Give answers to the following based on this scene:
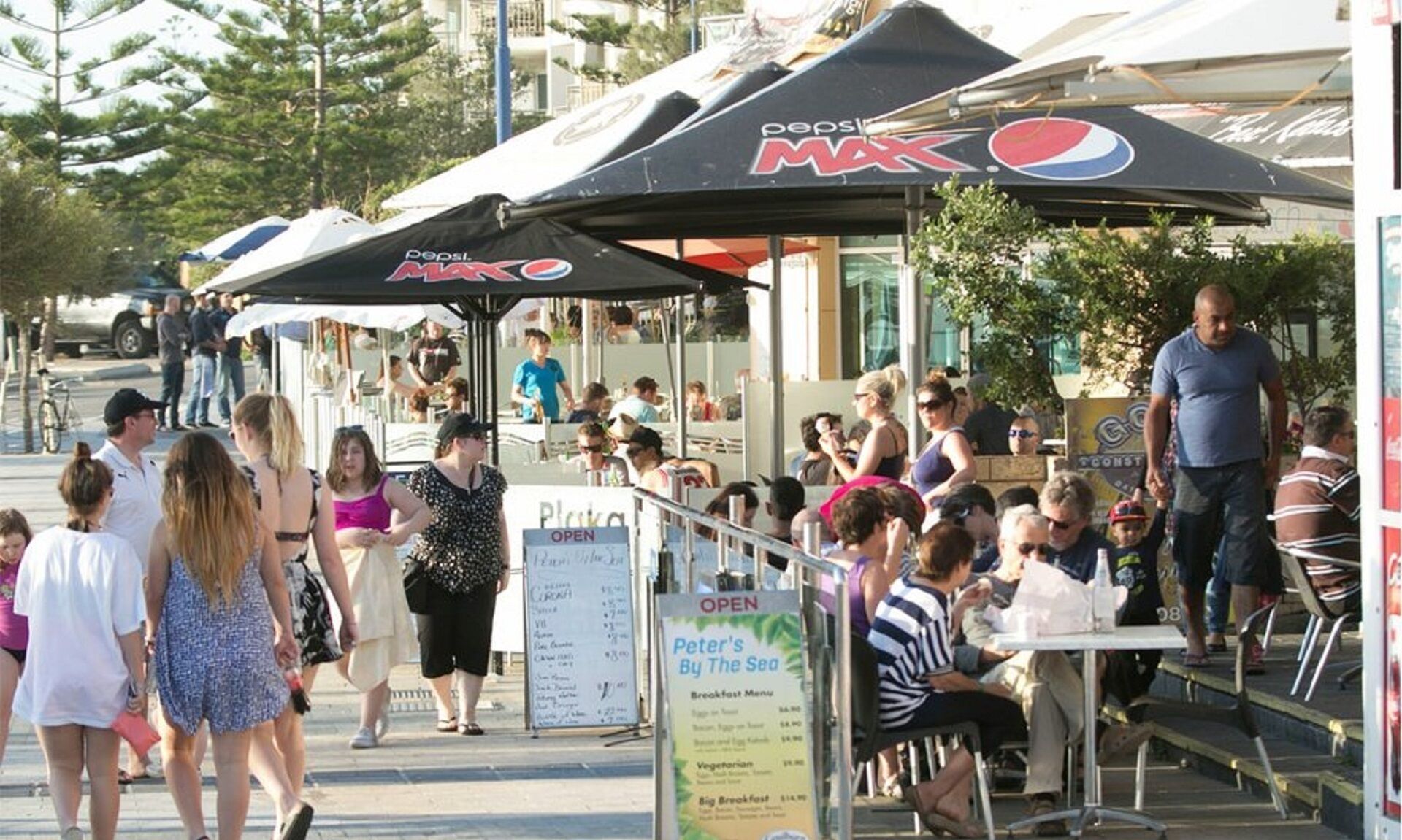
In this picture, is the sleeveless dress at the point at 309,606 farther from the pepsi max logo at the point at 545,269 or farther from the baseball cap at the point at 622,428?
the baseball cap at the point at 622,428

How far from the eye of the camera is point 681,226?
15.0 m

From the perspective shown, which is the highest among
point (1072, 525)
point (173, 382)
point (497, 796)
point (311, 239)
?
point (311, 239)

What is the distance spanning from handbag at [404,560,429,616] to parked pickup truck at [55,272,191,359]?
39.5 metres

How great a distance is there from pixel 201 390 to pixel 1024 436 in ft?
71.6

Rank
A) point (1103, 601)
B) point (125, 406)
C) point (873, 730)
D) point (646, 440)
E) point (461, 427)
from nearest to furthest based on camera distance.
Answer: point (873, 730), point (1103, 601), point (125, 406), point (461, 427), point (646, 440)

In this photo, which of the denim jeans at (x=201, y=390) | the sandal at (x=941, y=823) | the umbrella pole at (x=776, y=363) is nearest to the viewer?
the sandal at (x=941, y=823)

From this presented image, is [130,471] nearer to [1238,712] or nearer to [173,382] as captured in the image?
[1238,712]

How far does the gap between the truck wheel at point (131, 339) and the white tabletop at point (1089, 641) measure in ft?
144

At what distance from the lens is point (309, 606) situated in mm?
9281

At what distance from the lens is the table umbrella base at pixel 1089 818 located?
822 cm

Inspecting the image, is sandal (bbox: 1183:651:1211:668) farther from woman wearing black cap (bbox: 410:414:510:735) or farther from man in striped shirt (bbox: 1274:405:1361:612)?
woman wearing black cap (bbox: 410:414:510:735)

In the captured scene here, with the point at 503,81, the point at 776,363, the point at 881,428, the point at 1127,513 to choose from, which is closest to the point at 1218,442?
the point at 1127,513

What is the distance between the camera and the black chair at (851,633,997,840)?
7.91m

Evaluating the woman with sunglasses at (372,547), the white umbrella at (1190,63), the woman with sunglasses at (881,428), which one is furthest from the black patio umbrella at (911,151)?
the woman with sunglasses at (372,547)
